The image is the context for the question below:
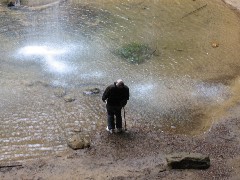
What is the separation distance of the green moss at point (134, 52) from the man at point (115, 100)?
413cm

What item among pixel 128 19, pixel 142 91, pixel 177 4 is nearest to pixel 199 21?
pixel 177 4

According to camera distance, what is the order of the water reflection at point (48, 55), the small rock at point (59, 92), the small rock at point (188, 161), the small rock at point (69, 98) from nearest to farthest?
the small rock at point (188, 161) → the small rock at point (69, 98) → the small rock at point (59, 92) → the water reflection at point (48, 55)

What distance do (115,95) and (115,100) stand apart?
8.4 inches

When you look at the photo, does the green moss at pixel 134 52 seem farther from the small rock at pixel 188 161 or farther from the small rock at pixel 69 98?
the small rock at pixel 188 161

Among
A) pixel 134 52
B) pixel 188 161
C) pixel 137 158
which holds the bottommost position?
pixel 137 158

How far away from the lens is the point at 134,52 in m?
14.6

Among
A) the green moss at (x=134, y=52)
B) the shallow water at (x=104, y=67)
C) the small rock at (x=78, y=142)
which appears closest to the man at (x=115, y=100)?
the shallow water at (x=104, y=67)

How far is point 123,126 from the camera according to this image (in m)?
10.8

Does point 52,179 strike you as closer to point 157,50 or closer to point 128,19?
point 157,50

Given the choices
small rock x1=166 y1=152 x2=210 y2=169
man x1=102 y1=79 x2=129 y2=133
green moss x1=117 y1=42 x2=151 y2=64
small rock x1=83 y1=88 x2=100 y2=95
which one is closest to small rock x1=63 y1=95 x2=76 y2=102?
small rock x1=83 y1=88 x2=100 y2=95

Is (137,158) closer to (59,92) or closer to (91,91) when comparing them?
(91,91)

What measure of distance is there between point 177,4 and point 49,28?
7316 mm

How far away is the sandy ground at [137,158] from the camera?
913cm

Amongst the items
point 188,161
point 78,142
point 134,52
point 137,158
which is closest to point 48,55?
point 134,52
